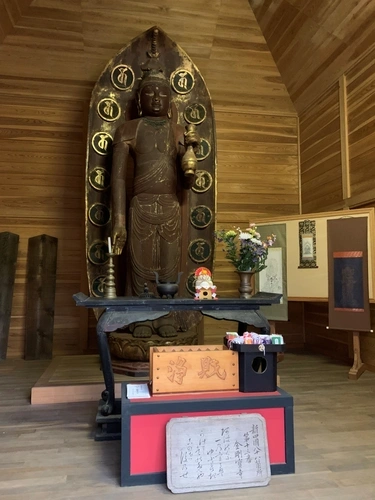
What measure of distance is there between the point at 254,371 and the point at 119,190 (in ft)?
6.49

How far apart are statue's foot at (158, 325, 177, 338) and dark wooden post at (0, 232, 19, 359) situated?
1683 mm

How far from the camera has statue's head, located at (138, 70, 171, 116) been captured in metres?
3.43

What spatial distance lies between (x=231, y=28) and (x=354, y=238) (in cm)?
245

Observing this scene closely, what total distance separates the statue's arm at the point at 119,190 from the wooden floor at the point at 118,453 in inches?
46.7

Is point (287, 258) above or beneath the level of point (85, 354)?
above

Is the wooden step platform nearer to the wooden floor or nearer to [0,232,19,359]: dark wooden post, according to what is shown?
the wooden floor

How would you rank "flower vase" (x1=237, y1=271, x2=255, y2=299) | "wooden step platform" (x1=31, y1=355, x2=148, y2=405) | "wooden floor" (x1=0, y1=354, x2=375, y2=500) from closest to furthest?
"wooden floor" (x1=0, y1=354, x2=375, y2=500) < "flower vase" (x1=237, y1=271, x2=255, y2=299) < "wooden step platform" (x1=31, y1=355, x2=148, y2=405)

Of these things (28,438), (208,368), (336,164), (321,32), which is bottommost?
(28,438)

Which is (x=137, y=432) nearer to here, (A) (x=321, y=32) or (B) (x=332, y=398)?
(B) (x=332, y=398)

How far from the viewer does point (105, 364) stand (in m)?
2.04

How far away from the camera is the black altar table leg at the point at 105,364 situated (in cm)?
196

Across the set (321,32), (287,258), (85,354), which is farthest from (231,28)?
(85,354)

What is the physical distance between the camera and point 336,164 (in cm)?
394

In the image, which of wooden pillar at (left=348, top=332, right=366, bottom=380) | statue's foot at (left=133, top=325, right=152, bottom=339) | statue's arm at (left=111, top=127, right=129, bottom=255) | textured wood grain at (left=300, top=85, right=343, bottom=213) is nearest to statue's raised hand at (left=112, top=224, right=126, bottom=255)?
statue's arm at (left=111, top=127, right=129, bottom=255)
